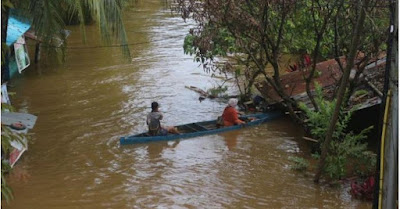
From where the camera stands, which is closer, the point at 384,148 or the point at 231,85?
the point at 384,148

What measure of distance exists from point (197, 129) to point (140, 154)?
173 centimetres

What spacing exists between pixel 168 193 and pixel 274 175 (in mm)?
2024

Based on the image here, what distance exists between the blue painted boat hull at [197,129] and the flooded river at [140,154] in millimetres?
129

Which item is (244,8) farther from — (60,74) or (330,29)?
(60,74)

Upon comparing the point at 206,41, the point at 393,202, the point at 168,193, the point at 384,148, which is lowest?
the point at 168,193

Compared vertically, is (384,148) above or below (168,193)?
above

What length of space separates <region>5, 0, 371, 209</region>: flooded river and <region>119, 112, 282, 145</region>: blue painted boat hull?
129mm

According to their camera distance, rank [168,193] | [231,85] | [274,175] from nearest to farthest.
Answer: [168,193]
[274,175]
[231,85]

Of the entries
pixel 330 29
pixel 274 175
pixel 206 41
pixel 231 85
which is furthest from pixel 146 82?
pixel 274 175

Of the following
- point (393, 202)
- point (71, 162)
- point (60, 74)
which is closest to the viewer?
point (393, 202)

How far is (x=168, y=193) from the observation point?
994 centimetres

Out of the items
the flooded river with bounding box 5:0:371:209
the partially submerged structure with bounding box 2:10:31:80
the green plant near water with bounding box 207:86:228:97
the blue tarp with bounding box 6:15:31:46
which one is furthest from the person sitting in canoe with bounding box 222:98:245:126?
the partially submerged structure with bounding box 2:10:31:80

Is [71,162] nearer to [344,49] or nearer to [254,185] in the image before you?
[254,185]

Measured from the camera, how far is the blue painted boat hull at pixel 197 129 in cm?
1212
